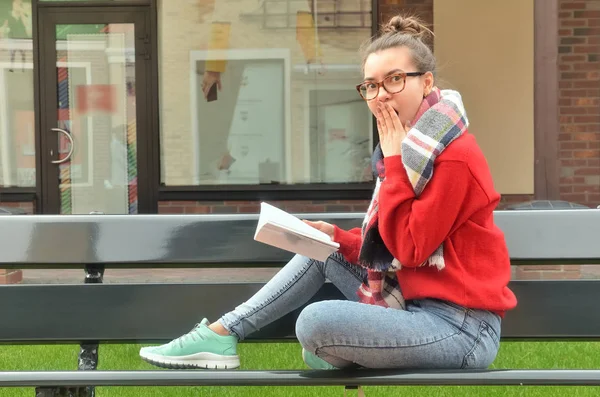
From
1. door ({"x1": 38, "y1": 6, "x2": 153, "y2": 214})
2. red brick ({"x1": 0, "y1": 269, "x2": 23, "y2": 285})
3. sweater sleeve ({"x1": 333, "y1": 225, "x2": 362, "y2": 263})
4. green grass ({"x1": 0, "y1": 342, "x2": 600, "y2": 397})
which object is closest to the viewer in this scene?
sweater sleeve ({"x1": 333, "y1": 225, "x2": 362, "y2": 263})

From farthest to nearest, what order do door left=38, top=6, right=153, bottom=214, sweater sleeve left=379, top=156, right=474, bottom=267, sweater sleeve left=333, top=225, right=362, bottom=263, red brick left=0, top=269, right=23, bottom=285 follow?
1. door left=38, top=6, right=153, bottom=214
2. red brick left=0, top=269, right=23, bottom=285
3. sweater sleeve left=333, top=225, right=362, bottom=263
4. sweater sleeve left=379, top=156, right=474, bottom=267

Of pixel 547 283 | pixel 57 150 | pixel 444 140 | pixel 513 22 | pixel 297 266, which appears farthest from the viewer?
pixel 57 150

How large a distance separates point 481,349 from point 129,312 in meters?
1.20

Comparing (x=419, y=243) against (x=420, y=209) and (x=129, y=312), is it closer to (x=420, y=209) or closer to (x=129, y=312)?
(x=420, y=209)

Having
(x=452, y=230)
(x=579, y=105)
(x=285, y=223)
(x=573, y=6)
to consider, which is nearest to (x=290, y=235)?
(x=285, y=223)

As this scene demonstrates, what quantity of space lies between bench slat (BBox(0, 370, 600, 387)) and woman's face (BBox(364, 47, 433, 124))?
728 millimetres

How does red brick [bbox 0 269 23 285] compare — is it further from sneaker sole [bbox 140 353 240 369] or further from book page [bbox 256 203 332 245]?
book page [bbox 256 203 332 245]

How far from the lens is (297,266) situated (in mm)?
2508

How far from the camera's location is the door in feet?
29.6

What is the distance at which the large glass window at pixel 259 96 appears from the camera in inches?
348

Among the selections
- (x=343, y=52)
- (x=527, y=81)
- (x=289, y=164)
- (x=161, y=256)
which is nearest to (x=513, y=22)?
(x=527, y=81)

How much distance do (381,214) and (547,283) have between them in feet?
2.88

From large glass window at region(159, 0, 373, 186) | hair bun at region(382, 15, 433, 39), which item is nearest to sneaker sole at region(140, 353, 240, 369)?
hair bun at region(382, 15, 433, 39)

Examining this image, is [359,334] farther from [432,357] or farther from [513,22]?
[513,22]
